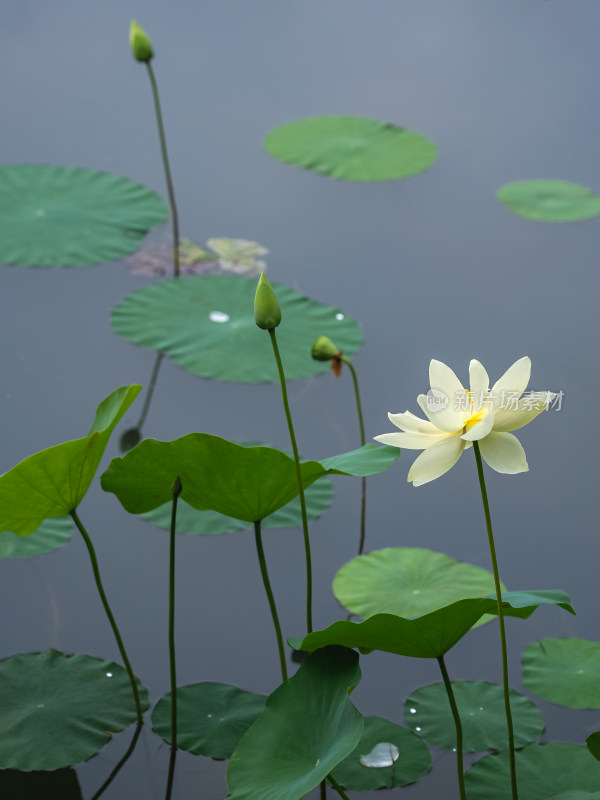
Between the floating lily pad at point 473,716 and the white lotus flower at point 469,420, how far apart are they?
500mm

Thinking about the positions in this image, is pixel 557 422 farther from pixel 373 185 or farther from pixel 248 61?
pixel 248 61

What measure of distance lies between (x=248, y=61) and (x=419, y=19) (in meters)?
0.79

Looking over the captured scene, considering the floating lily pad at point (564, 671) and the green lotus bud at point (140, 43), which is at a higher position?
the green lotus bud at point (140, 43)

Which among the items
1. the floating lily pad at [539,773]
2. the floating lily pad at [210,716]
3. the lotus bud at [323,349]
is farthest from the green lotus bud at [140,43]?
the floating lily pad at [539,773]

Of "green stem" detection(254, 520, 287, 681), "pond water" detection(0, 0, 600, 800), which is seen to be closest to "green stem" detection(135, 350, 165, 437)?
"pond water" detection(0, 0, 600, 800)

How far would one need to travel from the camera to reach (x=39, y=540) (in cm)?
159

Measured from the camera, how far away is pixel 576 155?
307 centimetres

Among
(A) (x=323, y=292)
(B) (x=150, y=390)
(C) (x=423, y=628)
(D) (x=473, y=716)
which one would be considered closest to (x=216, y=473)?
(C) (x=423, y=628)

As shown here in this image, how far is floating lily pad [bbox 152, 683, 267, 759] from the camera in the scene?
1285mm

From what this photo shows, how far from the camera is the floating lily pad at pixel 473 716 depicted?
1.32 metres

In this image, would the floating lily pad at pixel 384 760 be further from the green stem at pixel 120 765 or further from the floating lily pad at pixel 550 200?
the floating lily pad at pixel 550 200

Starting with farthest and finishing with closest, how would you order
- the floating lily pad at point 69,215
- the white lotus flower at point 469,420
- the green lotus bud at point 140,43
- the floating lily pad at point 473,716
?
the green lotus bud at point 140,43
the floating lily pad at point 69,215
the floating lily pad at point 473,716
the white lotus flower at point 469,420

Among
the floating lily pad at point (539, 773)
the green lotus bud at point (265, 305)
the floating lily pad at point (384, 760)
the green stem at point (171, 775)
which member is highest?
the green lotus bud at point (265, 305)

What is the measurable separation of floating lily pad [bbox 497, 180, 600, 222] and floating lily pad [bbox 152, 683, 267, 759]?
72.8 inches
